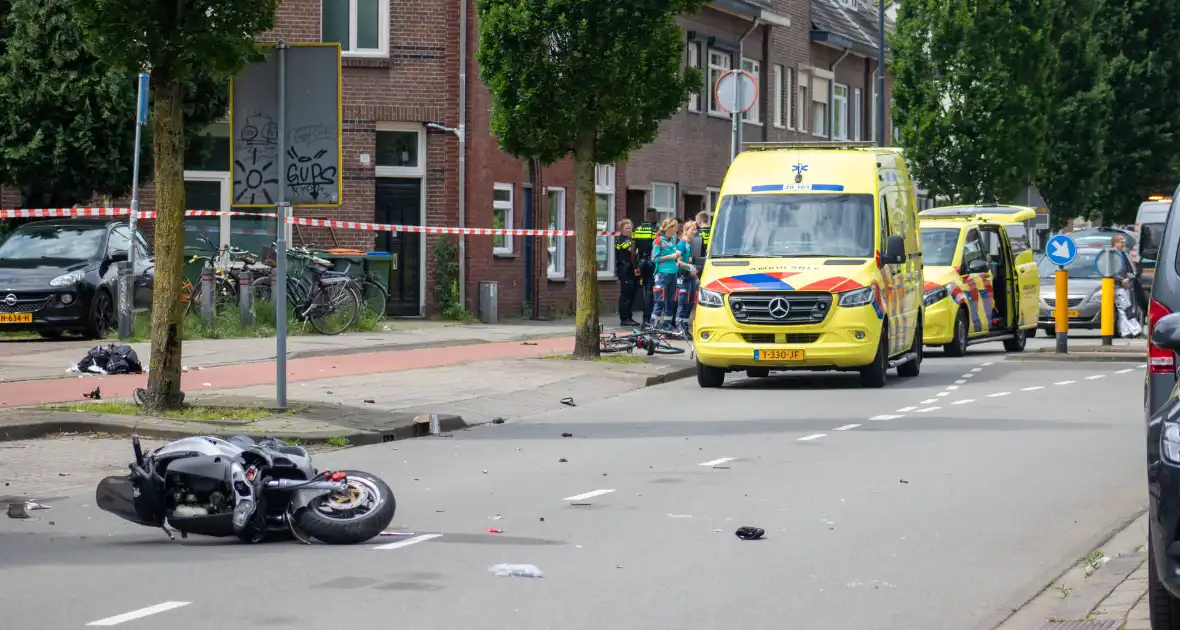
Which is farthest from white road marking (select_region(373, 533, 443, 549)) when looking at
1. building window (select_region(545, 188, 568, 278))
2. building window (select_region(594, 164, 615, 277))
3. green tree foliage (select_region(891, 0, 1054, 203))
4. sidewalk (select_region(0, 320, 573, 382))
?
green tree foliage (select_region(891, 0, 1054, 203))

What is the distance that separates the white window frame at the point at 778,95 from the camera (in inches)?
1850

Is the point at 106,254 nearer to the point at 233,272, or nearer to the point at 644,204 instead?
the point at 233,272

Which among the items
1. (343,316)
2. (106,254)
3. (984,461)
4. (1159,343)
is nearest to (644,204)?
(343,316)

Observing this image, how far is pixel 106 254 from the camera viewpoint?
76.4ft

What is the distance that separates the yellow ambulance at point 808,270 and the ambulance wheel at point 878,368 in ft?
0.05

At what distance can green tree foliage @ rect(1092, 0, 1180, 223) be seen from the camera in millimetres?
60500

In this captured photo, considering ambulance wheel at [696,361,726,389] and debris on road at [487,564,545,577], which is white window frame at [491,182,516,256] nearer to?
ambulance wheel at [696,361,726,389]

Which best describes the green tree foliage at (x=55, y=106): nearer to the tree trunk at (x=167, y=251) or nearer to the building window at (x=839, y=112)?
the tree trunk at (x=167, y=251)

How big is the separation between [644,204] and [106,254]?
1798cm

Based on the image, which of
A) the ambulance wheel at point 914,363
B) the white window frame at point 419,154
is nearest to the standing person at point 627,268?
the white window frame at point 419,154

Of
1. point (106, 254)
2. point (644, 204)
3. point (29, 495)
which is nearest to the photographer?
point (29, 495)

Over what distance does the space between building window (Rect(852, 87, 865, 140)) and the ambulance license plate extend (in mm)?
36631

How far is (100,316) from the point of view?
74.7 ft

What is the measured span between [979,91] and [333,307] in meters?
26.2
